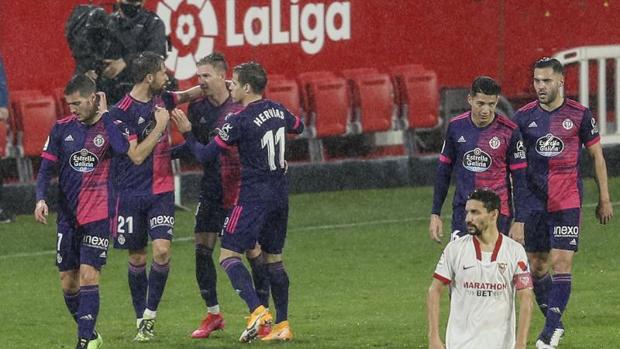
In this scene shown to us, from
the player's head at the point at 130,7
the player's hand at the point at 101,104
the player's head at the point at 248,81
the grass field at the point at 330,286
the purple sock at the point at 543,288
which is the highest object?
the player's head at the point at 130,7

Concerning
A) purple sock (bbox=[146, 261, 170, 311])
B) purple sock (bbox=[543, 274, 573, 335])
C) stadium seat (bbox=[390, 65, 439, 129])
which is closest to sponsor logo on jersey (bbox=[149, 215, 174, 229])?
purple sock (bbox=[146, 261, 170, 311])

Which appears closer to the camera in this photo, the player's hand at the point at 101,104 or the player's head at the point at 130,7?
the player's hand at the point at 101,104

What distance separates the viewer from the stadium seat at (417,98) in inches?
926

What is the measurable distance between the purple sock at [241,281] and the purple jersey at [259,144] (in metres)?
0.47

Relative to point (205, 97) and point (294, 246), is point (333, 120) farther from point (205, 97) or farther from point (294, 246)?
point (205, 97)

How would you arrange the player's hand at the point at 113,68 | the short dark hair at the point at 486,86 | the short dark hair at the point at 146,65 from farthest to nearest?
the player's hand at the point at 113,68 → the short dark hair at the point at 146,65 → the short dark hair at the point at 486,86

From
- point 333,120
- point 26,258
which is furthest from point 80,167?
point 333,120

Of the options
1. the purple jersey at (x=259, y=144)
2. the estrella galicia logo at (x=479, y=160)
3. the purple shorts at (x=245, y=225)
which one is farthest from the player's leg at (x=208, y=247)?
the estrella galicia logo at (x=479, y=160)

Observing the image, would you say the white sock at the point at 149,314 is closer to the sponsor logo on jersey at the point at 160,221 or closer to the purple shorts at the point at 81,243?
the sponsor logo on jersey at the point at 160,221

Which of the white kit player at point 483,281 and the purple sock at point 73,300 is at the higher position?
the white kit player at point 483,281

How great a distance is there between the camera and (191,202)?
21906 millimetres

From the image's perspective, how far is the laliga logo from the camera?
22.1 metres

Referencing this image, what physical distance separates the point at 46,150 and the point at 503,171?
10.6 ft

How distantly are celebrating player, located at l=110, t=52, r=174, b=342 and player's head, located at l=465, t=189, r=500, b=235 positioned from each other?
3727 mm
